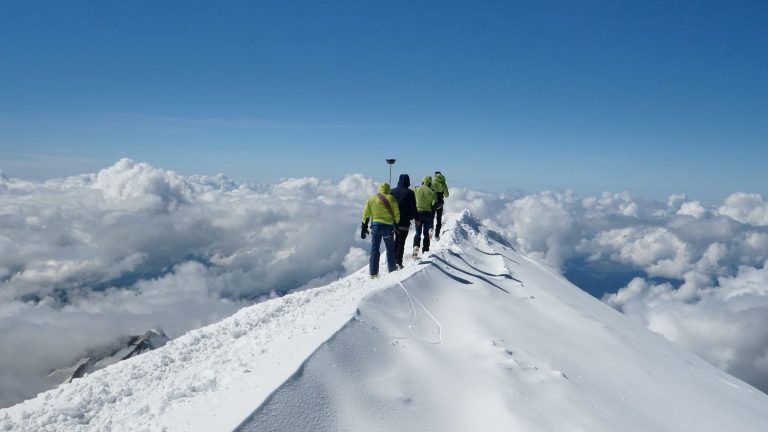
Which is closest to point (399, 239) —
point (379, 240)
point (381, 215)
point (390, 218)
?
point (379, 240)

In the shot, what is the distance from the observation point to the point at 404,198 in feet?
42.4

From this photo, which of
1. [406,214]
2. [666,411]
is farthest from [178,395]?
[406,214]

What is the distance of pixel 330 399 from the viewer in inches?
176

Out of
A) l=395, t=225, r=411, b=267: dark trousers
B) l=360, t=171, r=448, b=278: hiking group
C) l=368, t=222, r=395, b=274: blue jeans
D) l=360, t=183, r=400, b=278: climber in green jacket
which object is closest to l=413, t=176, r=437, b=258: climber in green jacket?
l=360, t=171, r=448, b=278: hiking group

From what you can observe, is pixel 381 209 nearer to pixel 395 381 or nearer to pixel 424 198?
pixel 424 198

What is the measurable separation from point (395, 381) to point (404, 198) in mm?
8243

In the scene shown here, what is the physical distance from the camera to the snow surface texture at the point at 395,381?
14.9ft

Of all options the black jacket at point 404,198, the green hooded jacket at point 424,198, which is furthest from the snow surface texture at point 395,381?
the green hooded jacket at point 424,198

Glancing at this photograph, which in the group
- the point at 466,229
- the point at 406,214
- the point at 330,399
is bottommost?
the point at 466,229

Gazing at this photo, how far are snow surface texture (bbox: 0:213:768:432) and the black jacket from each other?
12.3ft

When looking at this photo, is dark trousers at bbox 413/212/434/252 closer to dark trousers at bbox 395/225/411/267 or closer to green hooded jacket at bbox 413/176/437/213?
green hooded jacket at bbox 413/176/437/213

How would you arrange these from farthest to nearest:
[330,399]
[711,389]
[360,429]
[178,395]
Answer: [711,389], [178,395], [330,399], [360,429]

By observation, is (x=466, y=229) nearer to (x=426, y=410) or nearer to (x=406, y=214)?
(x=406, y=214)

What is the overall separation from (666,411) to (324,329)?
5873 mm
